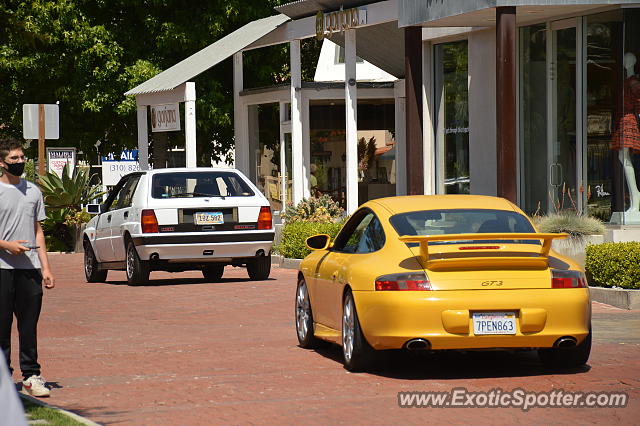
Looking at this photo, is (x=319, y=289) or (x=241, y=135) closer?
(x=319, y=289)

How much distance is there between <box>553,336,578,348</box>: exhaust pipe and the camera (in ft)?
32.1

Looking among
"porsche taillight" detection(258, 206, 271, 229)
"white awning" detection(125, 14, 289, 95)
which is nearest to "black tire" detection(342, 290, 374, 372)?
"porsche taillight" detection(258, 206, 271, 229)

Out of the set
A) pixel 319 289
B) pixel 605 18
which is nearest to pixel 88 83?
pixel 605 18

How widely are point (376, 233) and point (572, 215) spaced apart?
8.56 metres

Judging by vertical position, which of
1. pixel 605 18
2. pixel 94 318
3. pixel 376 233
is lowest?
pixel 94 318

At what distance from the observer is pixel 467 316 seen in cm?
953

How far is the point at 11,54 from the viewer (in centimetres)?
4238

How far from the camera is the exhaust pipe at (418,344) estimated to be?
959 centimetres

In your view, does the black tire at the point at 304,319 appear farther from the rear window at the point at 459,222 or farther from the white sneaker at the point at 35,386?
the white sneaker at the point at 35,386

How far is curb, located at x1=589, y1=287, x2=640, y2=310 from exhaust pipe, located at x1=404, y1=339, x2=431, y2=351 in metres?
6.28

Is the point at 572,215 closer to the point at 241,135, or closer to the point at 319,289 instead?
the point at 319,289

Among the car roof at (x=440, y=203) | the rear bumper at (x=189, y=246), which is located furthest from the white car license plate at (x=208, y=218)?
the car roof at (x=440, y=203)

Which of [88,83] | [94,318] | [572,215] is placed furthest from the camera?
[88,83]

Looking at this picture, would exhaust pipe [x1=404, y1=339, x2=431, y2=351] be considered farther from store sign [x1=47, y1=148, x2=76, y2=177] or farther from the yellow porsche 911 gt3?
store sign [x1=47, y1=148, x2=76, y2=177]
